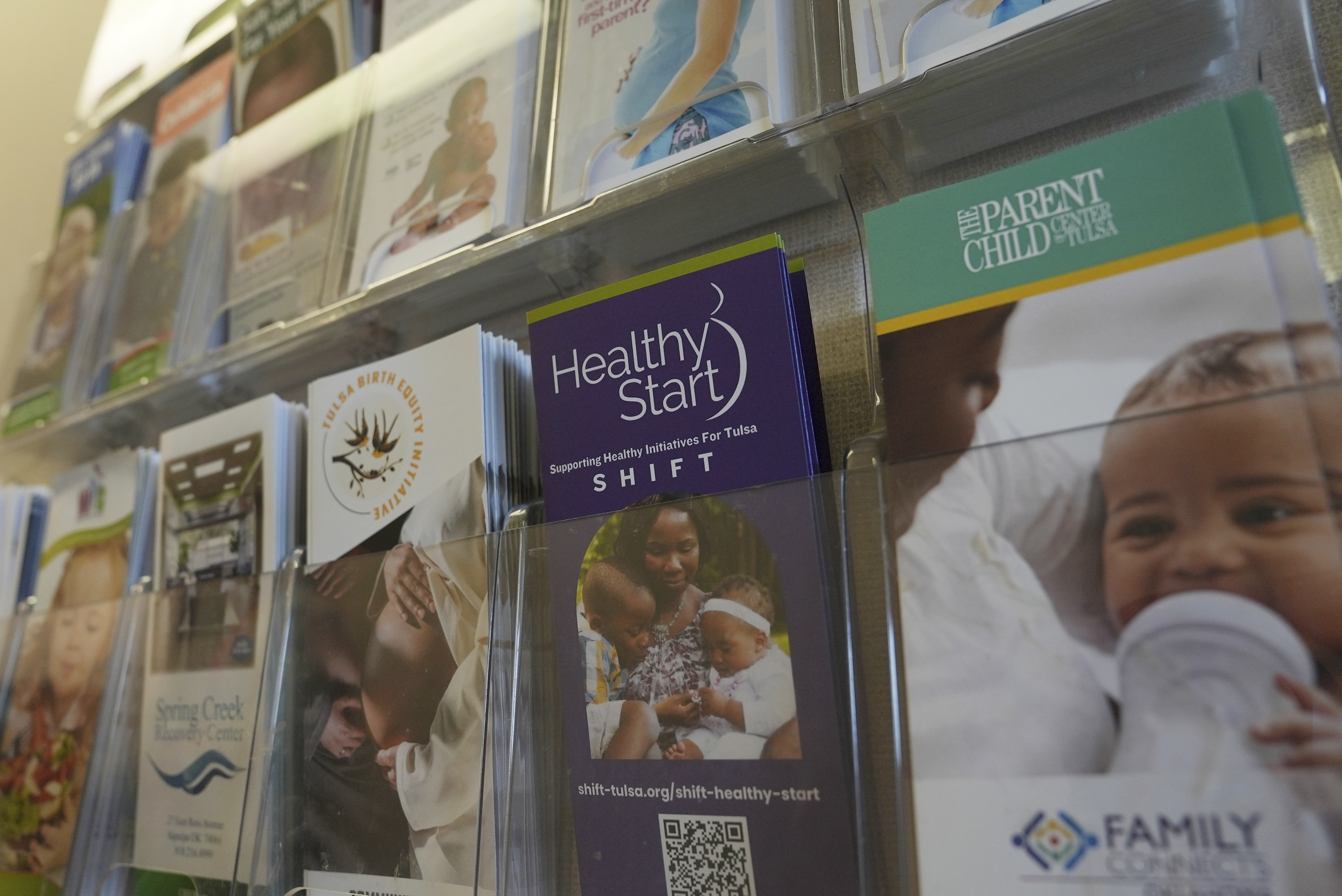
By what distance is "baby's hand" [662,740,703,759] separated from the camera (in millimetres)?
798

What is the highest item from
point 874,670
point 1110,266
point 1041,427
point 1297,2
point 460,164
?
point 460,164

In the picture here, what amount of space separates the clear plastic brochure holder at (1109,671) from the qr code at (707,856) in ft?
0.35

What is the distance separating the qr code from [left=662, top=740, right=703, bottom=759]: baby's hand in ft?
0.16

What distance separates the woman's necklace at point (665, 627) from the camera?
0.82 meters

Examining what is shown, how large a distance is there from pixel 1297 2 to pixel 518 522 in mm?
839

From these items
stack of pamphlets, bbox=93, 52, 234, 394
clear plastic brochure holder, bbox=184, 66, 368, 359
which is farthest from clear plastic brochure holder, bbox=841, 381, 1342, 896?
stack of pamphlets, bbox=93, 52, 234, 394

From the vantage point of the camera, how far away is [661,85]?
1031 millimetres

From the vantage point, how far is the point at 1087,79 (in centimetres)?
86

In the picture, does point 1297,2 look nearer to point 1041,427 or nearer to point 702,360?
point 1041,427

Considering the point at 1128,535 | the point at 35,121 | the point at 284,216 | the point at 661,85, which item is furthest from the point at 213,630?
the point at 35,121

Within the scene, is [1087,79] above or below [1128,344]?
above

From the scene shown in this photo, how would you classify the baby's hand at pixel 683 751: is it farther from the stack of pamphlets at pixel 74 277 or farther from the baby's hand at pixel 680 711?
the stack of pamphlets at pixel 74 277

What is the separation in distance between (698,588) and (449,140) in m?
0.77

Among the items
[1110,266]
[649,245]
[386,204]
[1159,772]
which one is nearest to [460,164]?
[386,204]
